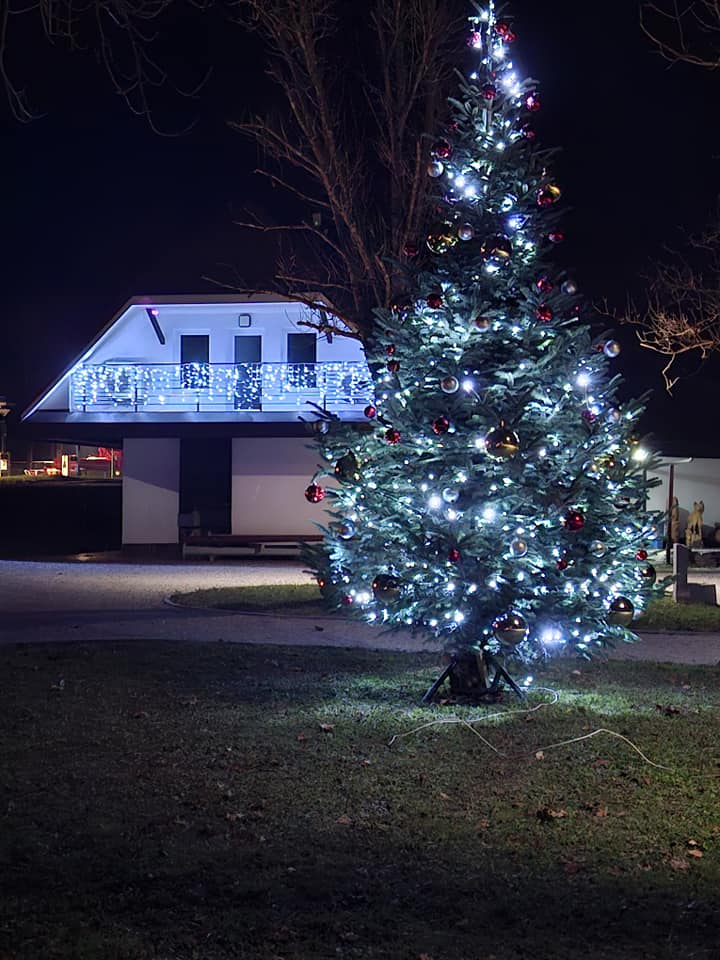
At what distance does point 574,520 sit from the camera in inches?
339

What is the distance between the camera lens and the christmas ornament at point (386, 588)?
347 inches

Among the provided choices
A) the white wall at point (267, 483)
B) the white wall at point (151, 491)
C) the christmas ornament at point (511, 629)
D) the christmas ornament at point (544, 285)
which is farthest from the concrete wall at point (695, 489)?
the christmas ornament at point (511, 629)

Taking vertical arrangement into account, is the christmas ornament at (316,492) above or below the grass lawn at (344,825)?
above

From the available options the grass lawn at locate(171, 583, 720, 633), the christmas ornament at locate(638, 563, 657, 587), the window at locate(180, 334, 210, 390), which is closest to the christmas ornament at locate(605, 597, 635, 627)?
the christmas ornament at locate(638, 563, 657, 587)

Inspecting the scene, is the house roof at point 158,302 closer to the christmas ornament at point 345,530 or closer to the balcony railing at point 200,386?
the balcony railing at point 200,386

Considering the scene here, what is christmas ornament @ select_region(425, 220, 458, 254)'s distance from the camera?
930cm

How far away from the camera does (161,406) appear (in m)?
27.5

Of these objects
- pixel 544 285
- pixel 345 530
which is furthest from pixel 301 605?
pixel 544 285

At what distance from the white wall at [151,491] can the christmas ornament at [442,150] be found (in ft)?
65.6

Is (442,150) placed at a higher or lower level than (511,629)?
higher

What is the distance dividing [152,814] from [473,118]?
20.1 feet

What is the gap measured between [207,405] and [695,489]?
41.3 ft

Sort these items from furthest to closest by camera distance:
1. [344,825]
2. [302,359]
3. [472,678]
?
1. [302,359]
2. [472,678]
3. [344,825]

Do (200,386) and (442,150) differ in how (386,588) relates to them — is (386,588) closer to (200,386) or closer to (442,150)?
(442,150)
